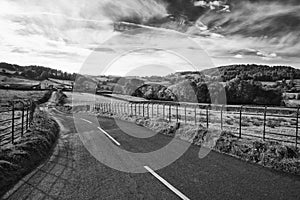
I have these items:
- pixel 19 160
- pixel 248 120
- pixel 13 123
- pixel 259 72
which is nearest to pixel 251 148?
pixel 19 160

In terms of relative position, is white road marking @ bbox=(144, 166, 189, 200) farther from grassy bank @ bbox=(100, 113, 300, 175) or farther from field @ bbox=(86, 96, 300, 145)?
field @ bbox=(86, 96, 300, 145)

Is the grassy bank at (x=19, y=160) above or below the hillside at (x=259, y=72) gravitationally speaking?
below

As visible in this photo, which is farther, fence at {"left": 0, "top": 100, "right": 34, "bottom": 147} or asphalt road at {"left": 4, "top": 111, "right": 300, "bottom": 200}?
fence at {"left": 0, "top": 100, "right": 34, "bottom": 147}

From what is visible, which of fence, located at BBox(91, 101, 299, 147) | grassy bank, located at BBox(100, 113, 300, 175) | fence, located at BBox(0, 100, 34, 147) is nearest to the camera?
grassy bank, located at BBox(100, 113, 300, 175)

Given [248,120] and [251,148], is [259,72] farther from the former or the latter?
[251,148]

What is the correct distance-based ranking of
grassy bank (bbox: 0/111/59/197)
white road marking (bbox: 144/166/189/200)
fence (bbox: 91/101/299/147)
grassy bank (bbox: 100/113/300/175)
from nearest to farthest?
white road marking (bbox: 144/166/189/200), grassy bank (bbox: 0/111/59/197), grassy bank (bbox: 100/113/300/175), fence (bbox: 91/101/299/147)

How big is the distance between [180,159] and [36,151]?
16.6 ft

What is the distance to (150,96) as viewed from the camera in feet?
139

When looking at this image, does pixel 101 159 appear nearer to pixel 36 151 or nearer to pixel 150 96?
pixel 36 151

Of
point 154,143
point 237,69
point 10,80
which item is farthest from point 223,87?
point 10,80

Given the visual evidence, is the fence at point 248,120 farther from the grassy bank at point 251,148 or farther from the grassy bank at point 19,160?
the grassy bank at point 19,160

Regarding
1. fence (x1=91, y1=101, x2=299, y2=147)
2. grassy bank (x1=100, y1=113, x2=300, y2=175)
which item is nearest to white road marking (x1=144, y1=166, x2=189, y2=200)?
grassy bank (x1=100, y1=113, x2=300, y2=175)

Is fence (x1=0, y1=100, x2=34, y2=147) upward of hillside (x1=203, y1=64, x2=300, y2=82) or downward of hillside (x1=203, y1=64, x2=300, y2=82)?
downward

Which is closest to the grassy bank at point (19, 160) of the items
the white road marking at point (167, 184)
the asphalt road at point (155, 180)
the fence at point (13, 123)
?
the asphalt road at point (155, 180)
